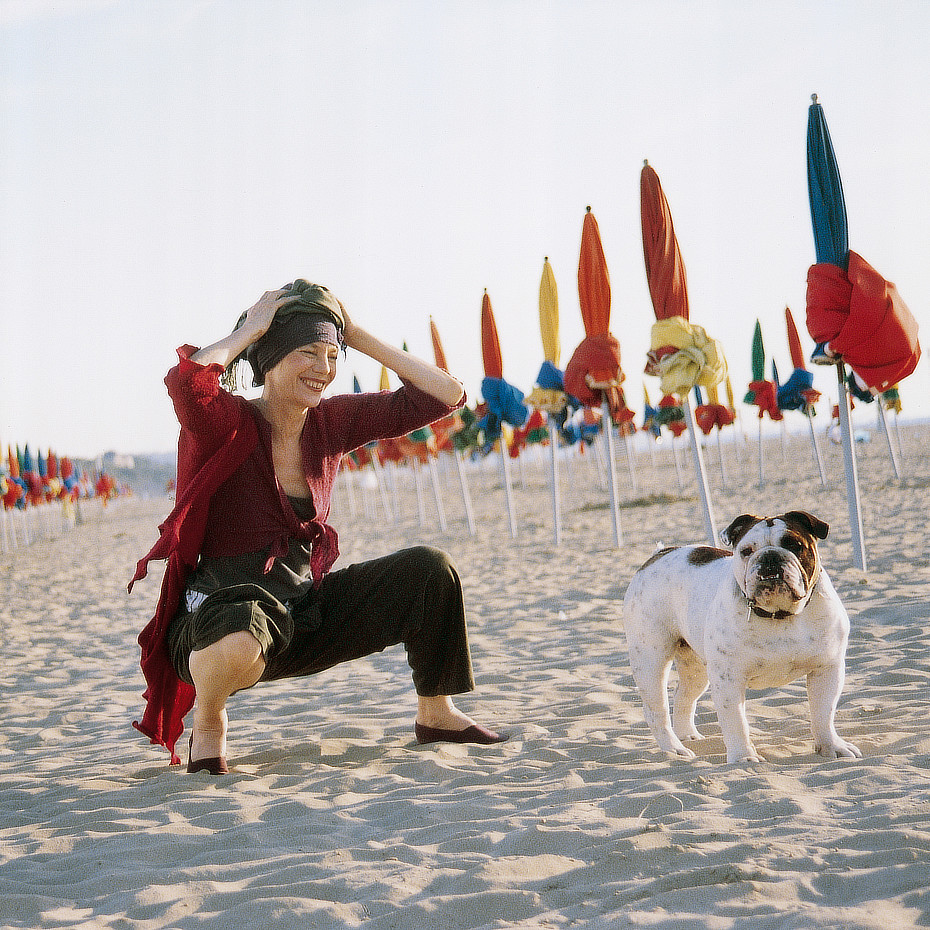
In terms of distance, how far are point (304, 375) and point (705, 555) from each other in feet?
5.85

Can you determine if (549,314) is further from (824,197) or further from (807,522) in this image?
(807,522)

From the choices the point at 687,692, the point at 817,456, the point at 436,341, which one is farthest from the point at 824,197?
the point at 817,456

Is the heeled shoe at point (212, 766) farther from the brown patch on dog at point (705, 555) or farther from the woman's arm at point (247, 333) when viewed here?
the brown patch on dog at point (705, 555)

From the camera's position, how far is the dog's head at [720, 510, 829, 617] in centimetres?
304

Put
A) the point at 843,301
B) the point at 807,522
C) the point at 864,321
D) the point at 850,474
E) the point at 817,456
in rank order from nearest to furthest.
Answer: the point at 807,522
the point at 864,321
the point at 843,301
the point at 850,474
the point at 817,456

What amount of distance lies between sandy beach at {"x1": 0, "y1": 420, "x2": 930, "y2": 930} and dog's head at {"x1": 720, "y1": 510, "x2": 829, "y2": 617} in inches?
22.5

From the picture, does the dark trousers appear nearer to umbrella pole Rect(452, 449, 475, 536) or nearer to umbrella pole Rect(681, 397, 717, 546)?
umbrella pole Rect(681, 397, 717, 546)

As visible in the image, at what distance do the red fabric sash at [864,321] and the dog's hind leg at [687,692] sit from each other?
4.32 meters

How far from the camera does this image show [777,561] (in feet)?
9.96

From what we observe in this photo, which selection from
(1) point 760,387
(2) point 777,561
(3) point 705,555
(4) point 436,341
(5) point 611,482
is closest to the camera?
(2) point 777,561

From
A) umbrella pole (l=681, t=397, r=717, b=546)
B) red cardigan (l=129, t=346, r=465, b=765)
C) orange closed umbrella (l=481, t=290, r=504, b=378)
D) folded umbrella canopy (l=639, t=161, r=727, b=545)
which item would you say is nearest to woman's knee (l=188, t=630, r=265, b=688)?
red cardigan (l=129, t=346, r=465, b=765)

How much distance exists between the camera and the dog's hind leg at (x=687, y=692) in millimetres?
3893

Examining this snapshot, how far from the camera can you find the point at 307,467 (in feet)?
13.3

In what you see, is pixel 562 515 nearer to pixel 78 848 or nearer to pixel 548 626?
pixel 548 626
